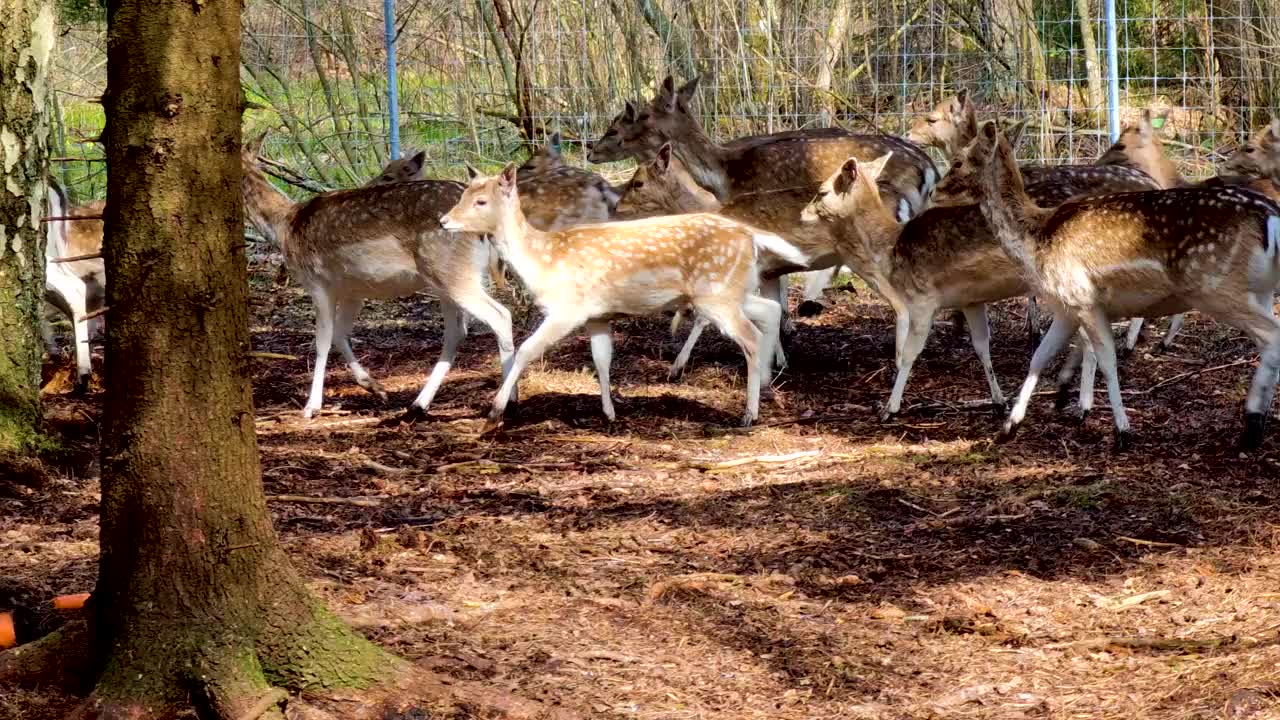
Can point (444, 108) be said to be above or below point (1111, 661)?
above

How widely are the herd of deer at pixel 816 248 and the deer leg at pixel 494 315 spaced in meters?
0.01

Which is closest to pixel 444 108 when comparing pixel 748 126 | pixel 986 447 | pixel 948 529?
pixel 748 126

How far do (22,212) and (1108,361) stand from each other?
200 inches

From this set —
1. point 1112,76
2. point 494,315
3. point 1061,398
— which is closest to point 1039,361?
point 1061,398

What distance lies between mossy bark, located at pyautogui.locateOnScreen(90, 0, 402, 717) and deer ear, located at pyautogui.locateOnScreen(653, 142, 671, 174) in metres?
6.69

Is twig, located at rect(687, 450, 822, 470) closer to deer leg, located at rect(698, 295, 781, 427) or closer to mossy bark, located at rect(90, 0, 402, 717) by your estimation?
deer leg, located at rect(698, 295, 781, 427)

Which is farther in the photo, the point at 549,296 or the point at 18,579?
the point at 549,296

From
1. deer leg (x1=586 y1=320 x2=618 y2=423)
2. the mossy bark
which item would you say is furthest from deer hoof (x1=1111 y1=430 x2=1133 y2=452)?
the mossy bark

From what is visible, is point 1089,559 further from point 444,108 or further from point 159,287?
point 444,108

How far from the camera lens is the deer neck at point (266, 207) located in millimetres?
10086

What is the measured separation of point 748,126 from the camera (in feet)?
47.6

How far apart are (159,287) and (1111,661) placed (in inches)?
118

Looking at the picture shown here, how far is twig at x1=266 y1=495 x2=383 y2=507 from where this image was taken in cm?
690

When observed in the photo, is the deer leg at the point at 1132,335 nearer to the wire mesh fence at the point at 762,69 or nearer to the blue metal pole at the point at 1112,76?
the blue metal pole at the point at 1112,76
